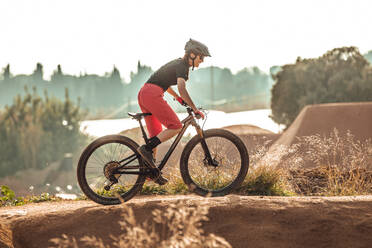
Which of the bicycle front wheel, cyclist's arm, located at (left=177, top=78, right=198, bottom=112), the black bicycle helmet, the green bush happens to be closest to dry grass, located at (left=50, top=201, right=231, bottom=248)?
the bicycle front wheel

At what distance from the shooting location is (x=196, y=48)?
5.50m

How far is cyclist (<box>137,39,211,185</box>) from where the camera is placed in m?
5.40

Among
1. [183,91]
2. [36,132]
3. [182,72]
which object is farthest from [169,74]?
[36,132]

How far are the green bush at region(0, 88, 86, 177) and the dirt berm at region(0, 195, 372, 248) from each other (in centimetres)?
2751

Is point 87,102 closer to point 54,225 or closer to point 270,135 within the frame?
point 270,135

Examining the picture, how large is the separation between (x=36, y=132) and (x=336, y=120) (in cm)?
2182

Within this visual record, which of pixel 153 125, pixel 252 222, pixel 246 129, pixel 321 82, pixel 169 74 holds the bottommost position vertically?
pixel 252 222

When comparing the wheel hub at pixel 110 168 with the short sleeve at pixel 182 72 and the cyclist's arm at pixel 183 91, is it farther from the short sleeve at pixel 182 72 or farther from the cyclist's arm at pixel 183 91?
the short sleeve at pixel 182 72

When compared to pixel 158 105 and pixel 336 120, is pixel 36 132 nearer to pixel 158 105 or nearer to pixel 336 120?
pixel 336 120

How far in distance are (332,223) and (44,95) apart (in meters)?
32.6

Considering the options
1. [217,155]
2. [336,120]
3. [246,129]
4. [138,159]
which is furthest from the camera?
[246,129]

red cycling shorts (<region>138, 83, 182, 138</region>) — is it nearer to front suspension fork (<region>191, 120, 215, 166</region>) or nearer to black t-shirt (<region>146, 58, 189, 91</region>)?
black t-shirt (<region>146, 58, 189, 91</region>)

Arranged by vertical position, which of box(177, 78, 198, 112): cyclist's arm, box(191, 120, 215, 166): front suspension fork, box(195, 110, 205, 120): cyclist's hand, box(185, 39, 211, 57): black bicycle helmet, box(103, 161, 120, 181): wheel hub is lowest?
box(103, 161, 120, 181): wheel hub

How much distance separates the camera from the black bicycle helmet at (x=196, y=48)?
551 centimetres
